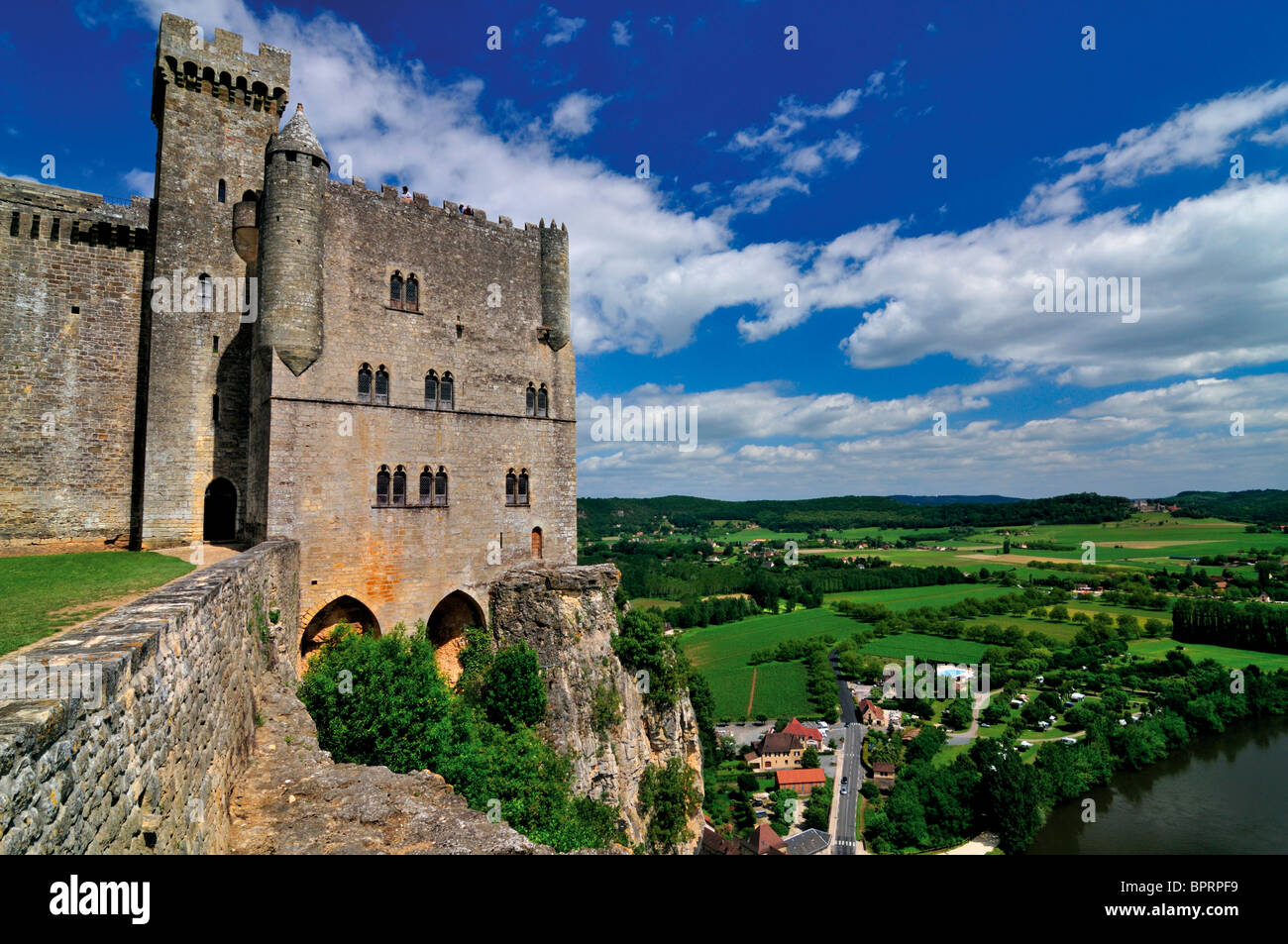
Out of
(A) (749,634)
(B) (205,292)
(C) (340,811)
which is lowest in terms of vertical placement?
(A) (749,634)

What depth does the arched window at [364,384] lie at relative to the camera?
21.0 m

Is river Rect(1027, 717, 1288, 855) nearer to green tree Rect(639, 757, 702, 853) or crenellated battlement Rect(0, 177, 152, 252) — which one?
green tree Rect(639, 757, 702, 853)

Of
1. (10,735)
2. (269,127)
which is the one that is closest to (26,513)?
(269,127)

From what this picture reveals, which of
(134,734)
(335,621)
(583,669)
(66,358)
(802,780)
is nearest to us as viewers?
(134,734)

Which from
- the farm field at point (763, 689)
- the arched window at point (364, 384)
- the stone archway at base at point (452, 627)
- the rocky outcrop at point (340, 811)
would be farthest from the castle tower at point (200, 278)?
the farm field at point (763, 689)

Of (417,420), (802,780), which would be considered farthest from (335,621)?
(802,780)

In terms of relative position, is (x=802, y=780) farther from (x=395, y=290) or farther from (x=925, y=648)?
(x=395, y=290)

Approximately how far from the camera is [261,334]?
1984 centimetres

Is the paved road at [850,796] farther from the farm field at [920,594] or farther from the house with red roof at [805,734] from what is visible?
the farm field at [920,594]

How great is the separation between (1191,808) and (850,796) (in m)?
23.0

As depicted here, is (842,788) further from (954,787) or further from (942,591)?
(942,591)

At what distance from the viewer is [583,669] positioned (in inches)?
877

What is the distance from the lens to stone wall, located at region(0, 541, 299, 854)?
12.9 ft

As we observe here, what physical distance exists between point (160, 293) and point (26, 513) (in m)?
7.49
